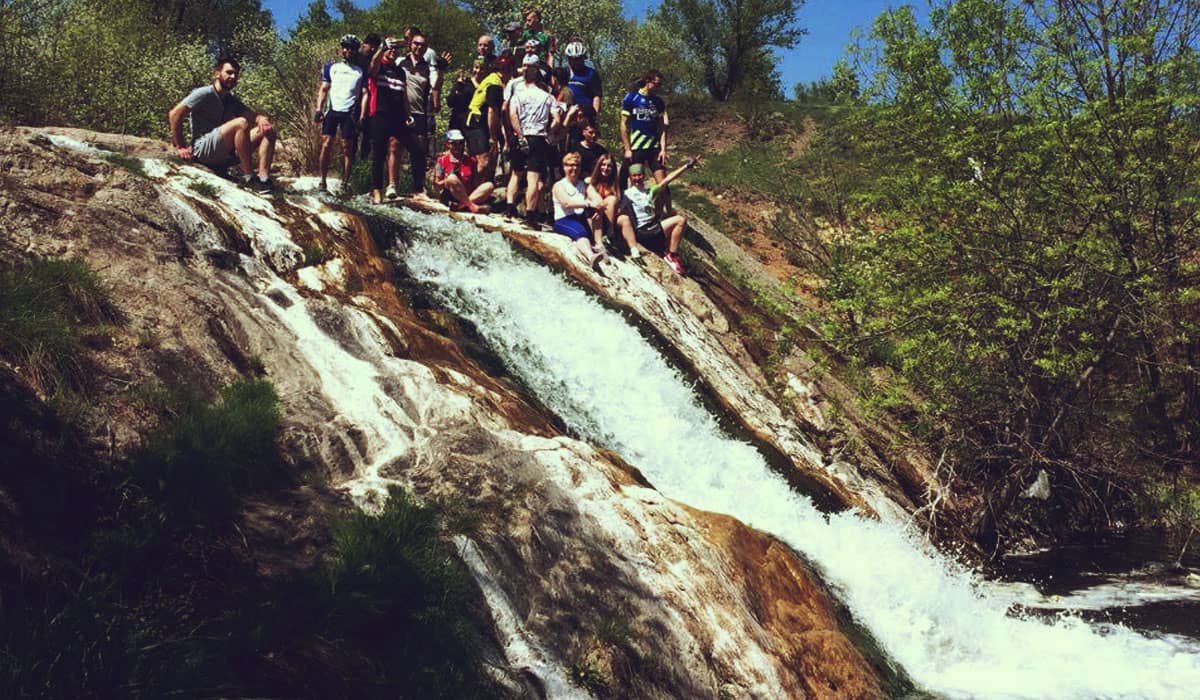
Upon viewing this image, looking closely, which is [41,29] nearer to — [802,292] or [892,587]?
[802,292]

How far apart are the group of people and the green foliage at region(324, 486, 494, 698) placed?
6.60 m

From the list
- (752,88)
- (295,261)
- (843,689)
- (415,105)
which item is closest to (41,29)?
(415,105)

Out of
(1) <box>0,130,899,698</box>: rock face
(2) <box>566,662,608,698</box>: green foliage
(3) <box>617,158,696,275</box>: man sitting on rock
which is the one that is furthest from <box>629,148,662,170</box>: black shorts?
(2) <box>566,662,608,698</box>: green foliage

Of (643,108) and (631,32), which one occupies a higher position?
(631,32)

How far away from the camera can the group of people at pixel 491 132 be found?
33.6ft

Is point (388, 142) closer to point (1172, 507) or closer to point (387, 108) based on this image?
point (387, 108)

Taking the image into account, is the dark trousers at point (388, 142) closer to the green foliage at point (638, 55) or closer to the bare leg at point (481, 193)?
the bare leg at point (481, 193)

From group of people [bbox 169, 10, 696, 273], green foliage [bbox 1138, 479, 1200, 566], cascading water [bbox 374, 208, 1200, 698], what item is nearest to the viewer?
cascading water [bbox 374, 208, 1200, 698]

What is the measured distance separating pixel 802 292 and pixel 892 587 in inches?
642

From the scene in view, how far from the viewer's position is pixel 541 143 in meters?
12.1

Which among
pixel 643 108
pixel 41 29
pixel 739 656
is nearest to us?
pixel 739 656

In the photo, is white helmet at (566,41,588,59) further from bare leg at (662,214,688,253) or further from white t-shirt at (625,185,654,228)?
bare leg at (662,214,688,253)

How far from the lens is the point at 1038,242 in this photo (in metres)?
11.1

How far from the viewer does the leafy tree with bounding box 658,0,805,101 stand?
164 ft
